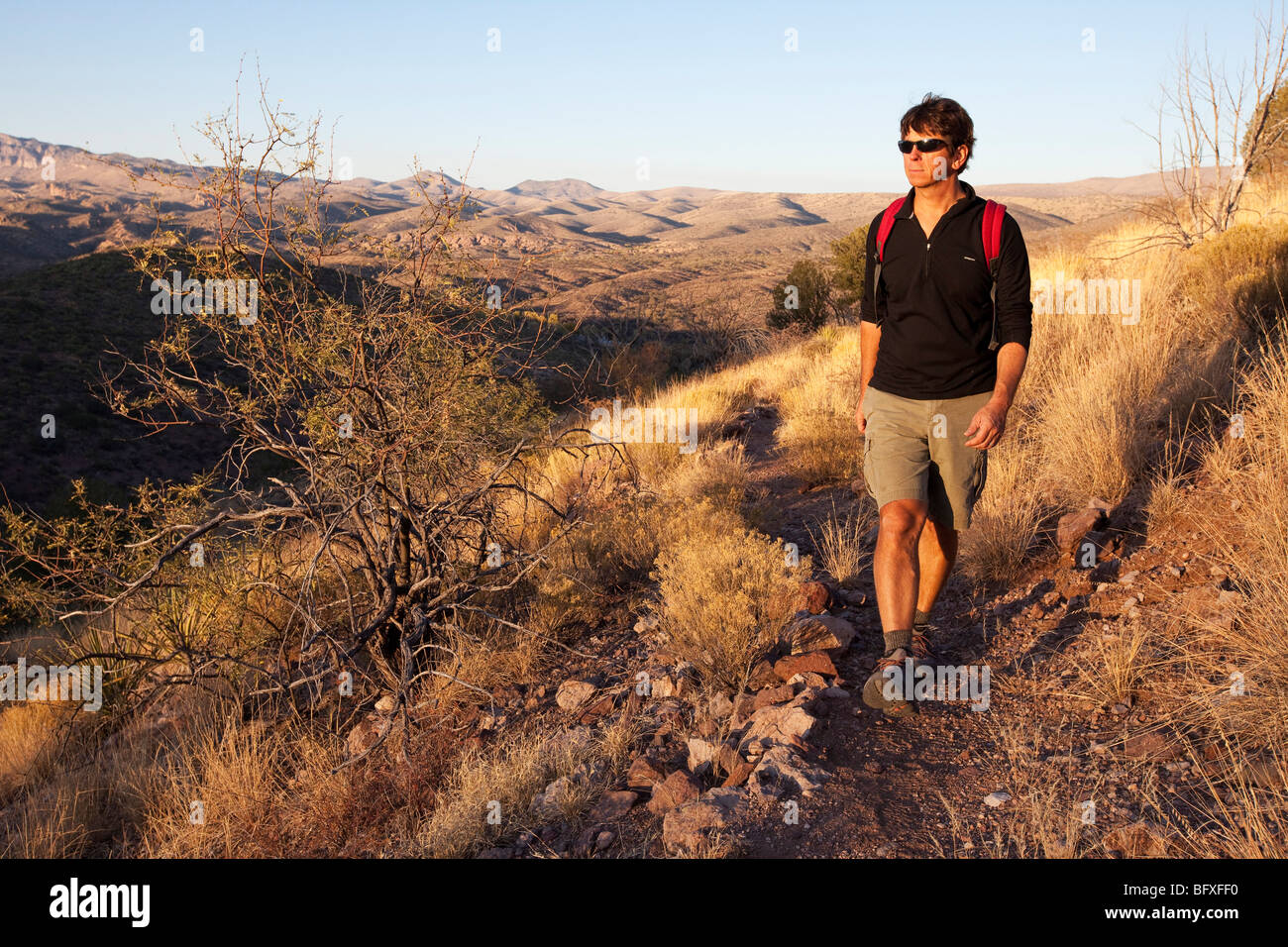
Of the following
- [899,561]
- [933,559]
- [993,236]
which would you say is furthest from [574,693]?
[993,236]

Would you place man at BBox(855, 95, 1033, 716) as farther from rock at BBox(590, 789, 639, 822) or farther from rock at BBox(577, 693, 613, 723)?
rock at BBox(577, 693, 613, 723)

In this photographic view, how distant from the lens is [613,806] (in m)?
2.97

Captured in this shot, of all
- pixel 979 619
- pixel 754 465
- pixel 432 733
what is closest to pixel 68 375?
pixel 754 465

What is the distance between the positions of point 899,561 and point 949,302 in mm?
1064

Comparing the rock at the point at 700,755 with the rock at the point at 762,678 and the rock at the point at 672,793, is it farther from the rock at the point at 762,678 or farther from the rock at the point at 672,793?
the rock at the point at 762,678

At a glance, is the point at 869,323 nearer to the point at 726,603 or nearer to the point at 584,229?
the point at 726,603

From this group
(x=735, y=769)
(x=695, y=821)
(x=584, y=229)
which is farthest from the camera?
(x=584, y=229)

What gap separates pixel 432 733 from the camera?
3941 mm

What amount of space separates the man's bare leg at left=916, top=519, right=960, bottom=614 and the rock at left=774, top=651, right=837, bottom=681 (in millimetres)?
505

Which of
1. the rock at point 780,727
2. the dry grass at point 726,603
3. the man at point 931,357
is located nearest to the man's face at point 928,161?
the man at point 931,357

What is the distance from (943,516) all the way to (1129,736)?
1.07 m

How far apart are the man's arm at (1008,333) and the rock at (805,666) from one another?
1.21m
